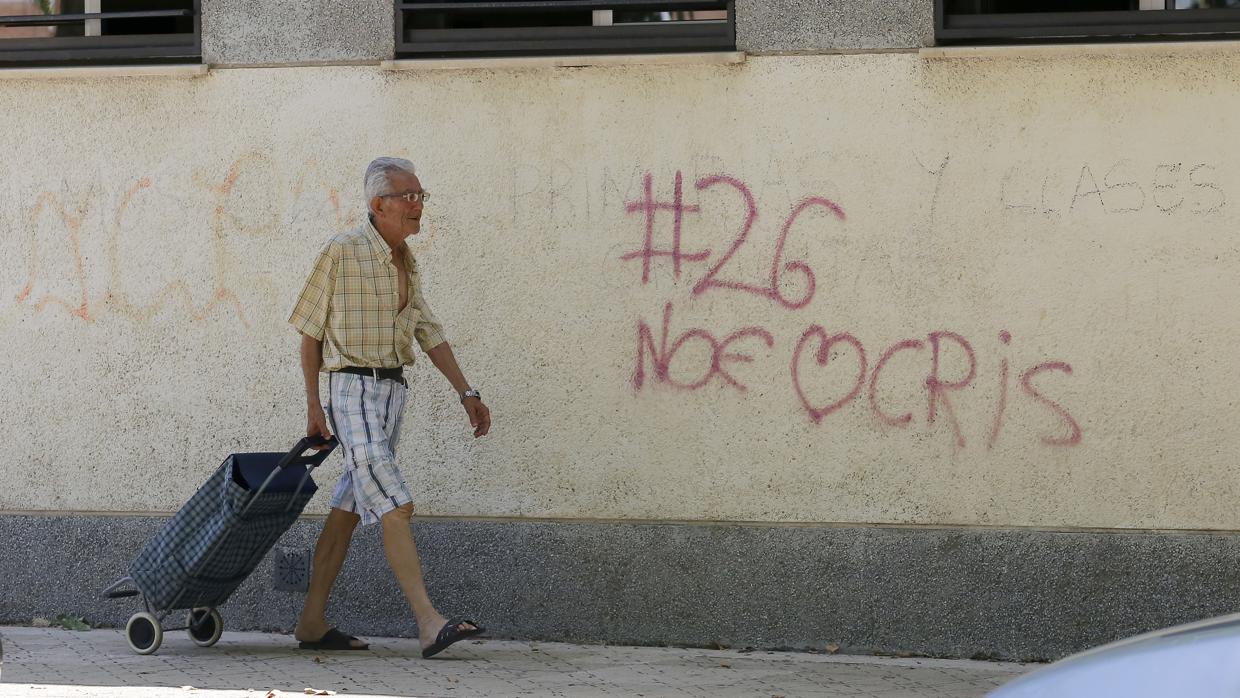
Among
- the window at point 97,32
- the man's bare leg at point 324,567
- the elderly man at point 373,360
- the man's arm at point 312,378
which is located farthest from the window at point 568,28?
the man's bare leg at point 324,567

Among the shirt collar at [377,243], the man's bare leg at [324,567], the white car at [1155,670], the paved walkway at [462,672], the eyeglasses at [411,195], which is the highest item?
the eyeglasses at [411,195]

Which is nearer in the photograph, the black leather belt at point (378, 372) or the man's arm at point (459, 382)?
the black leather belt at point (378, 372)

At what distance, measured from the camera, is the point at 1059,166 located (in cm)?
639

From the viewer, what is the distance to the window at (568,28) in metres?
6.66

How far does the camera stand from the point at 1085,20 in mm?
6430

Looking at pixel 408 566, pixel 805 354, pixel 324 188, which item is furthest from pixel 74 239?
pixel 805 354

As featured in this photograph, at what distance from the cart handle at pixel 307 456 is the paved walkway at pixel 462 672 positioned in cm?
77

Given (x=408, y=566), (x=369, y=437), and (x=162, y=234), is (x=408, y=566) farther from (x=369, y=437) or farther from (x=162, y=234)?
(x=162, y=234)

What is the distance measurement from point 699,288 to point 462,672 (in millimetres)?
1831

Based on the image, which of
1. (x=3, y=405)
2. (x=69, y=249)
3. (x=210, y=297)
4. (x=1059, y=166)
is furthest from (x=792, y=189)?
(x=3, y=405)

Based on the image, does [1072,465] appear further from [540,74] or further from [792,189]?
Answer: [540,74]

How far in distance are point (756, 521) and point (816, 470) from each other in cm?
32

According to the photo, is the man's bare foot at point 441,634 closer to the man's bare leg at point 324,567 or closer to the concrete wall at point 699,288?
the man's bare leg at point 324,567

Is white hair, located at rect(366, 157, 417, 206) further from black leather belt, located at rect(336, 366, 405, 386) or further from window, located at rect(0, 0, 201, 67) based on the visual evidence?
window, located at rect(0, 0, 201, 67)
